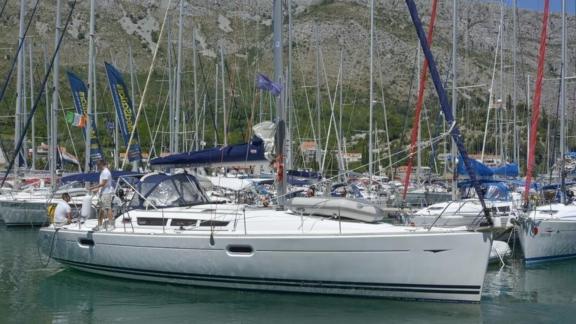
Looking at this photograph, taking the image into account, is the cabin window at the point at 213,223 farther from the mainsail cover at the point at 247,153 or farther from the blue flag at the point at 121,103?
the blue flag at the point at 121,103

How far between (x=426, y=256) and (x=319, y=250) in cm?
183

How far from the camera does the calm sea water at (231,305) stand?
11555 millimetres

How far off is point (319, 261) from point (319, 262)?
3 centimetres

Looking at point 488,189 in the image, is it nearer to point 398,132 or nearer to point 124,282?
point 124,282

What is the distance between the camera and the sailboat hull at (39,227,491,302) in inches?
461

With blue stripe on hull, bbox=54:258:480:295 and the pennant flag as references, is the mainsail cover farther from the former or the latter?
the pennant flag

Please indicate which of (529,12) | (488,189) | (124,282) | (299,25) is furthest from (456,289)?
(529,12)

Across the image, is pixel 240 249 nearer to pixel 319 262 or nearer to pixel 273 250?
pixel 273 250

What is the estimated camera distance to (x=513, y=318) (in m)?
11.8

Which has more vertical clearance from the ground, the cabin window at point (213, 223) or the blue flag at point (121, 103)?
the blue flag at point (121, 103)

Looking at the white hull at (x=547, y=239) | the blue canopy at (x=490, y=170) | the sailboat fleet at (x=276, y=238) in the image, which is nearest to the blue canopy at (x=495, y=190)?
the blue canopy at (x=490, y=170)

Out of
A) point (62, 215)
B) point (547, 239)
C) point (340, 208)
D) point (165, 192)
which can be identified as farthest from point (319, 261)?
point (547, 239)

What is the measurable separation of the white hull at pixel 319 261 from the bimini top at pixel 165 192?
3.81 feet

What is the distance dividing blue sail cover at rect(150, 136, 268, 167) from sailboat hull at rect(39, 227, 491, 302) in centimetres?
209
